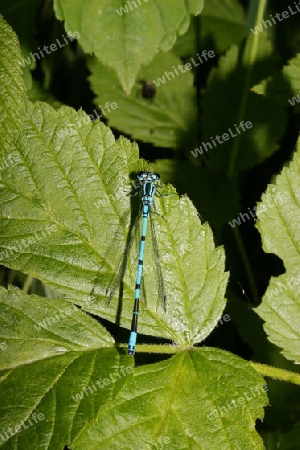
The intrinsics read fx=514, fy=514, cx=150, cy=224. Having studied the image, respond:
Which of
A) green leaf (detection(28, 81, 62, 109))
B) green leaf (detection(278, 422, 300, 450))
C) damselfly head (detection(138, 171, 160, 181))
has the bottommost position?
green leaf (detection(278, 422, 300, 450))

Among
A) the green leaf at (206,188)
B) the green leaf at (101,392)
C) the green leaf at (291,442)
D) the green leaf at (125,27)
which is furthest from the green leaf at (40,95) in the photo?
the green leaf at (291,442)

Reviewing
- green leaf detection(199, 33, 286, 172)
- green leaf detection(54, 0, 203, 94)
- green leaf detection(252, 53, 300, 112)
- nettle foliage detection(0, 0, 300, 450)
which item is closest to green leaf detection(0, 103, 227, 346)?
nettle foliage detection(0, 0, 300, 450)

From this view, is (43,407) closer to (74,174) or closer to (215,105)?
(74,174)

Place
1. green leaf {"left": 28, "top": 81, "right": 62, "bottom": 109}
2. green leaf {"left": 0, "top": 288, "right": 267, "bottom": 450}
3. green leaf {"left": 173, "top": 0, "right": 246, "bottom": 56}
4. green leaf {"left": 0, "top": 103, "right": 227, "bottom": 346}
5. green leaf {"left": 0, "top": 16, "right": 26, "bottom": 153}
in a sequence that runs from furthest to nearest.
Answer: green leaf {"left": 173, "top": 0, "right": 246, "bottom": 56}, green leaf {"left": 28, "top": 81, "right": 62, "bottom": 109}, green leaf {"left": 0, "top": 103, "right": 227, "bottom": 346}, green leaf {"left": 0, "top": 16, "right": 26, "bottom": 153}, green leaf {"left": 0, "top": 288, "right": 267, "bottom": 450}

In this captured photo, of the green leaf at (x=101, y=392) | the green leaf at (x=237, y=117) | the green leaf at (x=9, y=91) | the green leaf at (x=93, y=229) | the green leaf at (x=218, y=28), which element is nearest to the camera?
the green leaf at (x=101, y=392)

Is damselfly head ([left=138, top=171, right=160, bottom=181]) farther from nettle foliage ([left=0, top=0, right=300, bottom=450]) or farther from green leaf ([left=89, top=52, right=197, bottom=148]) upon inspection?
green leaf ([left=89, top=52, right=197, bottom=148])

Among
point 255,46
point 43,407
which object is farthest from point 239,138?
point 43,407

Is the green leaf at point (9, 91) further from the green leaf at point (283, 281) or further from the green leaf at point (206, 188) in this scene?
the green leaf at point (206, 188)
